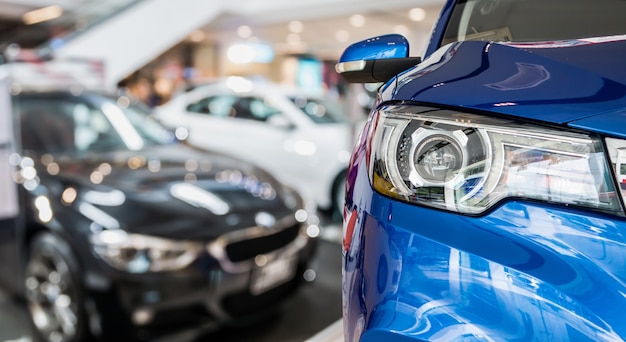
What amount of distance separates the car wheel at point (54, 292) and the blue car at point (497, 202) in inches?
64.2

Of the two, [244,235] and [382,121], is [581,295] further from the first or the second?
[244,235]

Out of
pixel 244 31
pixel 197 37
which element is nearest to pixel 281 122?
pixel 244 31

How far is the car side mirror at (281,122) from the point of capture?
5012 millimetres

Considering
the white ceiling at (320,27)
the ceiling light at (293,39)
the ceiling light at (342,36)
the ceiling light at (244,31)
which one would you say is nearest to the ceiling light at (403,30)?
the white ceiling at (320,27)

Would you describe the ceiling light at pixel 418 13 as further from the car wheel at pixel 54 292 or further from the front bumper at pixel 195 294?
the car wheel at pixel 54 292

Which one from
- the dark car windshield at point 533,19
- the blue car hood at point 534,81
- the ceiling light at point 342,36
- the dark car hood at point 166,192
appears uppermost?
the ceiling light at point 342,36

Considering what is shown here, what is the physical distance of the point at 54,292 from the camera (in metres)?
2.29

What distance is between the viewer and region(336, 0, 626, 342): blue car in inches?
26.6

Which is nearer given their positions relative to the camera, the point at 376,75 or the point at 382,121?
the point at 382,121

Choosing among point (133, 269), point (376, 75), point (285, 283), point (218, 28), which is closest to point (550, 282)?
point (376, 75)

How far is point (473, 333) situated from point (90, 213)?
1.84 meters

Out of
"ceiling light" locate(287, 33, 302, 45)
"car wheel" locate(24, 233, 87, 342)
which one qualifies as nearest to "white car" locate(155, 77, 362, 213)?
"car wheel" locate(24, 233, 87, 342)

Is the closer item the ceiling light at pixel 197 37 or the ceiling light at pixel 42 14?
the ceiling light at pixel 42 14

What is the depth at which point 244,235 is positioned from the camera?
2.29 m
